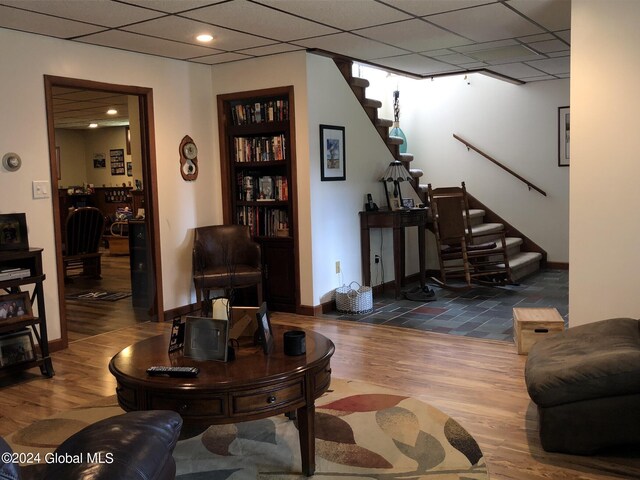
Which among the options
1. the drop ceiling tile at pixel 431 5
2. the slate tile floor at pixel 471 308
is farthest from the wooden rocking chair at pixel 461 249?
the drop ceiling tile at pixel 431 5

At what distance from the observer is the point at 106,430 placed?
1618mm

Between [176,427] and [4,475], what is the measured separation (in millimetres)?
582

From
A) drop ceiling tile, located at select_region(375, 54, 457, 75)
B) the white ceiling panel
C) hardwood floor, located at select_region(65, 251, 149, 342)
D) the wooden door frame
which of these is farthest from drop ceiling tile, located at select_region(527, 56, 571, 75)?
hardwood floor, located at select_region(65, 251, 149, 342)

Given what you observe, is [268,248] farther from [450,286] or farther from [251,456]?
[251,456]

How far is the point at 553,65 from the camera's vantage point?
6.74 meters

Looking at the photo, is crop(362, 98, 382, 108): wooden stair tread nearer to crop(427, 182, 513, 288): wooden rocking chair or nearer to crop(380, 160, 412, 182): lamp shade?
crop(380, 160, 412, 182): lamp shade

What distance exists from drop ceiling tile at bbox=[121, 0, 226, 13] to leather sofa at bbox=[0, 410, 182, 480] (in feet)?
9.57

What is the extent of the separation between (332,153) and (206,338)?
3403 millimetres

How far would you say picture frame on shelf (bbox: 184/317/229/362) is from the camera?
2.73 meters

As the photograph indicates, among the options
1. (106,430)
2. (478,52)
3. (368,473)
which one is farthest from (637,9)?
(106,430)

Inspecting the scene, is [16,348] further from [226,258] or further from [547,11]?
[547,11]

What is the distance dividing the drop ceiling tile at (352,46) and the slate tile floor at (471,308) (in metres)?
2.39

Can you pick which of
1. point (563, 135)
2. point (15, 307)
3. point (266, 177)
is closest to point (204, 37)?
point (266, 177)

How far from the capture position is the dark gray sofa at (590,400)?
2.75 m
